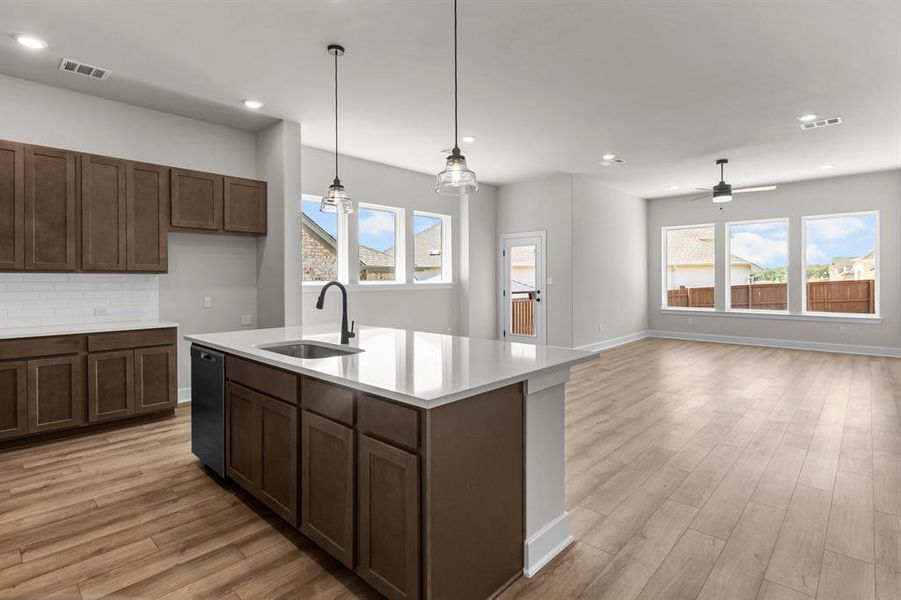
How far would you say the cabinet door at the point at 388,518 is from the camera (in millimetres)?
1636

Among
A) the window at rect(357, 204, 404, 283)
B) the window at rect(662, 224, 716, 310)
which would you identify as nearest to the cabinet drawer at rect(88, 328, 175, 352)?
the window at rect(357, 204, 404, 283)

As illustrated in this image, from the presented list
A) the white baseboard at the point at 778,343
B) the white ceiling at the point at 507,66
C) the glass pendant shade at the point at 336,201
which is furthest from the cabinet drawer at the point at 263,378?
the white baseboard at the point at 778,343

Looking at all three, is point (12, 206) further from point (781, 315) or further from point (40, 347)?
point (781, 315)

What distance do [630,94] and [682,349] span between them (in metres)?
5.50

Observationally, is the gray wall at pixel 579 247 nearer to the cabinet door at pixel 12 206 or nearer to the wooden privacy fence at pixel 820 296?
the wooden privacy fence at pixel 820 296

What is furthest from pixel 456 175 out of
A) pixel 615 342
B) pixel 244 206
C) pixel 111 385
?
pixel 615 342

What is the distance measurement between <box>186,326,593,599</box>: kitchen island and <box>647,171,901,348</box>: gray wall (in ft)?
26.8

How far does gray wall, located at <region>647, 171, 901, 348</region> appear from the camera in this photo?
7.46 m

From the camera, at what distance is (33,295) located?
13.2ft

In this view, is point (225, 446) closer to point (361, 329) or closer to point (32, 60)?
point (361, 329)

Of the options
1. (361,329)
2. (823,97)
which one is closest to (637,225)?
(823,97)

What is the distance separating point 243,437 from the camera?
265 centimetres

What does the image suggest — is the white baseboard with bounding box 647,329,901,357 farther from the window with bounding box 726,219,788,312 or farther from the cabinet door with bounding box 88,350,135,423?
the cabinet door with bounding box 88,350,135,423

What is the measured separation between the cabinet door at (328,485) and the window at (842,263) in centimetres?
935
